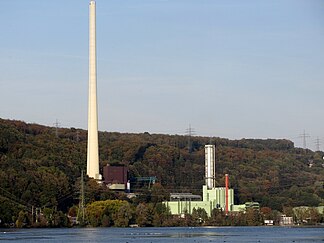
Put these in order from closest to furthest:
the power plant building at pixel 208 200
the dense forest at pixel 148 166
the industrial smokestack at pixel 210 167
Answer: the dense forest at pixel 148 166 < the power plant building at pixel 208 200 < the industrial smokestack at pixel 210 167

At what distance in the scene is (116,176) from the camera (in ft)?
417

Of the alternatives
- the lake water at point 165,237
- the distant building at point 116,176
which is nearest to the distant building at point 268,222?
the distant building at point 116,176

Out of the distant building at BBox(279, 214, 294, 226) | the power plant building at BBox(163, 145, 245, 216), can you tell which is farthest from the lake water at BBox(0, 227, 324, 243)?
the power plant building at BBox(163, 145, 245, 216)

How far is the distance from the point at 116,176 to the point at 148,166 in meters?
17.0

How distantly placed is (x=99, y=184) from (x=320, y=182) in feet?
126

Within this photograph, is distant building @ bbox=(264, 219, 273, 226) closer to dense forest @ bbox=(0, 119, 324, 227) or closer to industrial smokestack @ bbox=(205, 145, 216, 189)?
dense forest @ bbox=(0, 119, 324, 227)

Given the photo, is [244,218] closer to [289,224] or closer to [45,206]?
[289,224]

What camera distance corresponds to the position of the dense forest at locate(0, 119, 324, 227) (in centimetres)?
10731

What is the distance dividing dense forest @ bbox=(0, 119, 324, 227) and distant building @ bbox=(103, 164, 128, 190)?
10.2 ft

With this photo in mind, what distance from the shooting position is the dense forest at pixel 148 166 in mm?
107312

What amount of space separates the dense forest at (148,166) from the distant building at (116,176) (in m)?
3.12

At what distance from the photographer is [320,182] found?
135750 millimetres

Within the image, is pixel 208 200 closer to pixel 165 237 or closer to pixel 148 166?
pixel 148 166

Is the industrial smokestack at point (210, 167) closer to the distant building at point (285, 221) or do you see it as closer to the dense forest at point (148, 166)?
the dense forest at point (148, 166)
